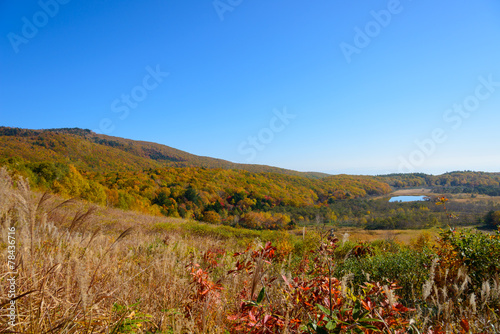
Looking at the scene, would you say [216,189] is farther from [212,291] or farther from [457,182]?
[457,182]

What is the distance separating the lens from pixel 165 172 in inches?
2032

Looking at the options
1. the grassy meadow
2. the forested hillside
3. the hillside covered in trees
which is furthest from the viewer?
the forested hillside

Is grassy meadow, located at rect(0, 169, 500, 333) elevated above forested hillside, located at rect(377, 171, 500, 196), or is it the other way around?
forested hillside, located at rect(377, 171, 500, 196)

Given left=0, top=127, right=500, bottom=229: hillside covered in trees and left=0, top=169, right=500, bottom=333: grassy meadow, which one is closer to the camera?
left=0, top=169, right=500, bottom=333: grassy meadow

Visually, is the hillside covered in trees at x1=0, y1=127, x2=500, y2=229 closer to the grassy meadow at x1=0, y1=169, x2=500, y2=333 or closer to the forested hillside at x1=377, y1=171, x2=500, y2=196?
the forested hillside at x1=377, y1=171, x2=500, y2=196

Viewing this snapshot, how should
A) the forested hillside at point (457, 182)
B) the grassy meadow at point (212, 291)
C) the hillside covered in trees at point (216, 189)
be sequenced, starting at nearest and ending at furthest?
the grassy meadow at point (212, 291)
the hillside covered in trees at point (216, 189)
the forested hillside at point (457, 182)

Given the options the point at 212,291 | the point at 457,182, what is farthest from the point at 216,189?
the point at 457,182

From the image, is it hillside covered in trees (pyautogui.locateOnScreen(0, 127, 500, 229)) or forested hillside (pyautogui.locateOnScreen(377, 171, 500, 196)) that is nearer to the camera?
hillside covered in trees (pyautogui.locateOnScreen(0, 127, 500, 229))

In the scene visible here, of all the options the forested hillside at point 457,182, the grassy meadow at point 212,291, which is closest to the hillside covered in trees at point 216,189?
the forested hillside at point 457,182

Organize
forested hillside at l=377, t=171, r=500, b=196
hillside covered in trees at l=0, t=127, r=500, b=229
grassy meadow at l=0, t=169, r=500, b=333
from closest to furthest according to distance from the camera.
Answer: grassy meadow at l=0, t=169, r=500, b=333
hillside covered in trees at l=0, t=127, r=500, b=229
forested hillside at l=377, t=171, r=500, b=196

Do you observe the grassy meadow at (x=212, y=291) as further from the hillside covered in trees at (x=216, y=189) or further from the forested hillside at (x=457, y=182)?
the forested hillside at (x=457, y=182)

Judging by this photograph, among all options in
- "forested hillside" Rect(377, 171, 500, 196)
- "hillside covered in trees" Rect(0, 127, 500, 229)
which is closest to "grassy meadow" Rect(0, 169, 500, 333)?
"hillside covered in trees" Rect(0, 127, 500, 229)

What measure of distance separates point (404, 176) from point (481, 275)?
90.3 meters

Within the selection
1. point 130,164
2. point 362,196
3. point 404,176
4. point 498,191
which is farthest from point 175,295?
point 404,176
